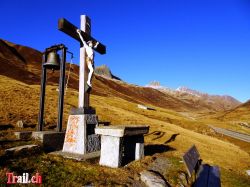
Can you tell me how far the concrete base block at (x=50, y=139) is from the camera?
12172 mm

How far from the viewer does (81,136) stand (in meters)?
11.7

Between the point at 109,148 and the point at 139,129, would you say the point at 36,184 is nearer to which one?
the point at 109,148

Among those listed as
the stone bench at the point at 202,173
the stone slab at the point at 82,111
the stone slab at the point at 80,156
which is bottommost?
the stone bench at the point at 202,173

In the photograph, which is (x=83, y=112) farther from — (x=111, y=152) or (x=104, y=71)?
(x=104, y=71)

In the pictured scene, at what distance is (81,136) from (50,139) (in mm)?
1741

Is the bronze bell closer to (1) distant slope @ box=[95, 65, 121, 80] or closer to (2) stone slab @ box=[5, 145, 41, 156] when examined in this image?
(2) stone slab @ box=[5, 145, 41, 156]

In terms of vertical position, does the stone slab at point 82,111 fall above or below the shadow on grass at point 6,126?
above

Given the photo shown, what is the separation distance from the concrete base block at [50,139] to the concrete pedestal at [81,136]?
88 cm

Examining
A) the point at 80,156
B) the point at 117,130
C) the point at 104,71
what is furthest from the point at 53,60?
the point at 104,71

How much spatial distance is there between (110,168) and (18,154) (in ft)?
10.5

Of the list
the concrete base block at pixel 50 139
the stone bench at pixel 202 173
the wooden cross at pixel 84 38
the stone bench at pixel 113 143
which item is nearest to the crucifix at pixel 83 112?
the wooden cross at pixel 84 38

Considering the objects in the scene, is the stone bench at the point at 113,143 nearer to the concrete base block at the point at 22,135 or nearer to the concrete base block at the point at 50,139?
the concrete base block at the point at 50,139

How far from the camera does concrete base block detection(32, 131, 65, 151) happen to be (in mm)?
12172

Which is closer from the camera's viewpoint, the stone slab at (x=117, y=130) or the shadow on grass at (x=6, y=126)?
the stone slab at (x=117, y=130)
